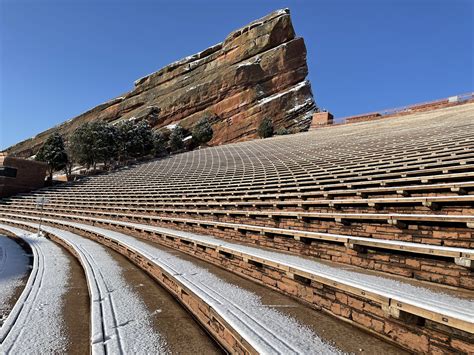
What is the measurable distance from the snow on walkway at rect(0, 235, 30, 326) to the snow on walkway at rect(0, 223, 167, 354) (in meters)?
1.07

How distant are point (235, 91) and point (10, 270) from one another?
5482 centimetres

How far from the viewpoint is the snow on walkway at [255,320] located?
2.40m

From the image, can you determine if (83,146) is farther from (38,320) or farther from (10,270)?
(38,320)

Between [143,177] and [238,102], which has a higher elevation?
[238,102]

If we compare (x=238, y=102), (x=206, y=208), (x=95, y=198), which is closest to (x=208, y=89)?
(x=238, y=102)

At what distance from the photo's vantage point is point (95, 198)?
59.7 feet

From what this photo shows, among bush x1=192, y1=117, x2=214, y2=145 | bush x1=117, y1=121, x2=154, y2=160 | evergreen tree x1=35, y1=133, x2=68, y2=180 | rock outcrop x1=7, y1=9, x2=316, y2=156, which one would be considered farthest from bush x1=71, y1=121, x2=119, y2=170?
rock outcrop x1=7, y1=9, x2=316, y2=156

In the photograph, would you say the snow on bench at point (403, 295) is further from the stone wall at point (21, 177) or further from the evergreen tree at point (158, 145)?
the evergreen tree at point (158, 145)

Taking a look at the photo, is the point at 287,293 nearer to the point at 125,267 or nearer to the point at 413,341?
the point at 413,341

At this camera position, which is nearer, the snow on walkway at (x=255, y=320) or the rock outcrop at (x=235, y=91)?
the snow on walkway at (x=255, y=320)

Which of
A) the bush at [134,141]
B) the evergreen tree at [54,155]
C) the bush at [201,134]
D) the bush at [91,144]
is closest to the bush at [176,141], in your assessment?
the bush at [201,134]

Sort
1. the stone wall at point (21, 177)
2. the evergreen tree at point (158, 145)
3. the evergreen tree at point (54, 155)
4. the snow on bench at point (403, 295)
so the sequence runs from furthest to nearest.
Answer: the evergreen tree at point (158, 145), the evergreen tree at point (54, 155), the stone wall at point (21, 177), the snow on bench at point (403, 295)

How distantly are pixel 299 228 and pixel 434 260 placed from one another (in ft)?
9.34

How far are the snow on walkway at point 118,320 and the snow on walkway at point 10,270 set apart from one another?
1074 mm
